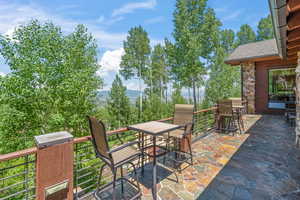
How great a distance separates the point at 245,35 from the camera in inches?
725

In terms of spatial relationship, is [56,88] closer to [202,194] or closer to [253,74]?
[202,194]

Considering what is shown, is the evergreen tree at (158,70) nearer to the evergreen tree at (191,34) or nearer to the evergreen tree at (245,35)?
the evergreen tree at (191,34)

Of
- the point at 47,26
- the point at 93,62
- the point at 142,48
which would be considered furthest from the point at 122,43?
the point at 47,26

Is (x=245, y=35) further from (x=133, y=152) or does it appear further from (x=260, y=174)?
(x=133, y=152)

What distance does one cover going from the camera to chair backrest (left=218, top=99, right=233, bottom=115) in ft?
16.2

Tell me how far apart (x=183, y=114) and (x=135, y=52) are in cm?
1542

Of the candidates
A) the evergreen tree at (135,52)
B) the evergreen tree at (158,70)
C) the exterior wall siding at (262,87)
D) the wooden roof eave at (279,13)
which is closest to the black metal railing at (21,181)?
the wooden roof eave at (279,13)

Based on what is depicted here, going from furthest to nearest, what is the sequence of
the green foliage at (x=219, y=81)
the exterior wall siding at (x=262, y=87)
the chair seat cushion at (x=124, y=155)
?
the green foliage at (x=219, y=81) < the exterior wall siding at (x=262, y=87) < the chair seat cushion at (x=124, y=155)

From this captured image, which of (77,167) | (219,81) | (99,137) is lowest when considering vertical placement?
(77,167)

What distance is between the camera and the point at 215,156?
3506mm

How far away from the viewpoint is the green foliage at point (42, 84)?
720 centimetres

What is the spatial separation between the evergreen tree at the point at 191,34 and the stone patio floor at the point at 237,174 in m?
10.4

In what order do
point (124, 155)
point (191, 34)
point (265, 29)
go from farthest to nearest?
point (265, 29)
point (191, 34)
point (124, 155)

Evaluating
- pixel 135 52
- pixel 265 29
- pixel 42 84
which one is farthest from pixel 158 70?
pixel 42 84
